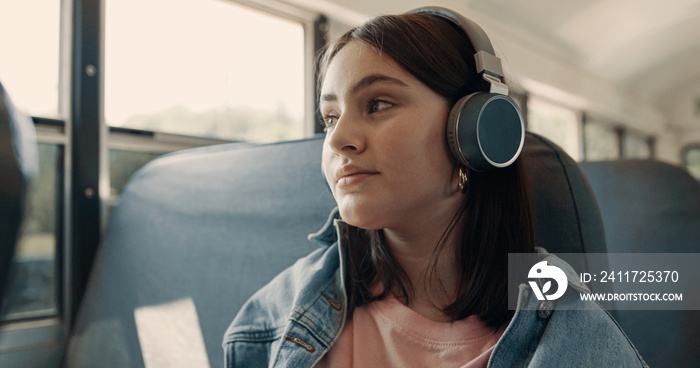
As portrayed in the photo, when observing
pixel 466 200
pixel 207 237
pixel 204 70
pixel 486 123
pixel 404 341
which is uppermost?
pixel 204 70

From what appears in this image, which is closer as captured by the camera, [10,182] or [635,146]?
[635,146]

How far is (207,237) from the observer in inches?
49.4

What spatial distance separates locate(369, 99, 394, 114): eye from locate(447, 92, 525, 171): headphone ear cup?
9 cm

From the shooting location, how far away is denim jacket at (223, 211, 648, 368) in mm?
586

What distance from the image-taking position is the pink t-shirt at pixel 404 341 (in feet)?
2.27

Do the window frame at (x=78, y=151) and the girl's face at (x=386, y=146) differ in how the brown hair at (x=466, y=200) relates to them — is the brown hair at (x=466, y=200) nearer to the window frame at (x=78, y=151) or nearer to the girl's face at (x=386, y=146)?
the girl's face at (x=386, y=146)

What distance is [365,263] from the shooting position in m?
0.85

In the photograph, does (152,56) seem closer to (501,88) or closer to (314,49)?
(314,49)

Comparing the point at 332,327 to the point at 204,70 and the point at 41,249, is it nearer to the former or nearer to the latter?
the point at 41,249

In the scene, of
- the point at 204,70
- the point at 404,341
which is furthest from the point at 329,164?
the point at 204,70

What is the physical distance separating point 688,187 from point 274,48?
2365mm

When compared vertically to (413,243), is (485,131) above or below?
above

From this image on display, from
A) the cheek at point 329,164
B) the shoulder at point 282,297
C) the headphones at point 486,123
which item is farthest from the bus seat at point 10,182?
the headphones at point 486,123

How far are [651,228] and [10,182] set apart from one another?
966mm
